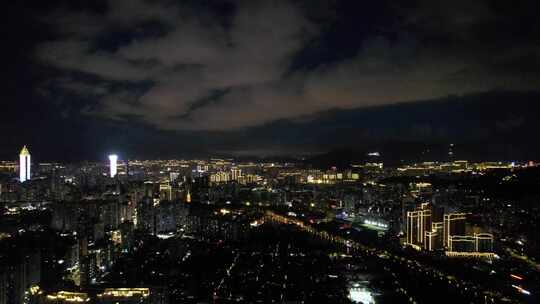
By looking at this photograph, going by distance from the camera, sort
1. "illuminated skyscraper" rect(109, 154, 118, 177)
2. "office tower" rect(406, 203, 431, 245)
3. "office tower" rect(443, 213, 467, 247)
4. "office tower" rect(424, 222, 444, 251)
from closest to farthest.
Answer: "office tower" rect(443, 213, 467, 247), "office tower" rect(424, 222, 444, 251), "office tower" rect(406, 203, 431, 245), "illuminated skyscraper" rect(109, 154, 118, 177)

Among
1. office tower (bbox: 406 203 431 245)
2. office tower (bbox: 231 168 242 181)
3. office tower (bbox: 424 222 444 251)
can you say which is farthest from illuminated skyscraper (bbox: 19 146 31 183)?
office tower (bbox: 424 222 444 251)

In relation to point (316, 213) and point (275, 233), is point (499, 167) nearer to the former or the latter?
point (316, 213)

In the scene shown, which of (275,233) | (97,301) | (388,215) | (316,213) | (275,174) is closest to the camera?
(97,301)

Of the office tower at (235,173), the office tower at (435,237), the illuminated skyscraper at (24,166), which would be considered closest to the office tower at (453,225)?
the office tower at (435,237)

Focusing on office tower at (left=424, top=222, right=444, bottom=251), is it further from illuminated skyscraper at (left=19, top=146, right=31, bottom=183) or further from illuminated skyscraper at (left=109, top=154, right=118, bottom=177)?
illuminated skyscraper at (left=109, top=154, right=118, bottom=177)

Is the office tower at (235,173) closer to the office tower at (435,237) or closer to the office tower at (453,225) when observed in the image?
the office tower at (435,237)

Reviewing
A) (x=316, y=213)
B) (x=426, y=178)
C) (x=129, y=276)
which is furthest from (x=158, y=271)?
(x=426, y=178)
